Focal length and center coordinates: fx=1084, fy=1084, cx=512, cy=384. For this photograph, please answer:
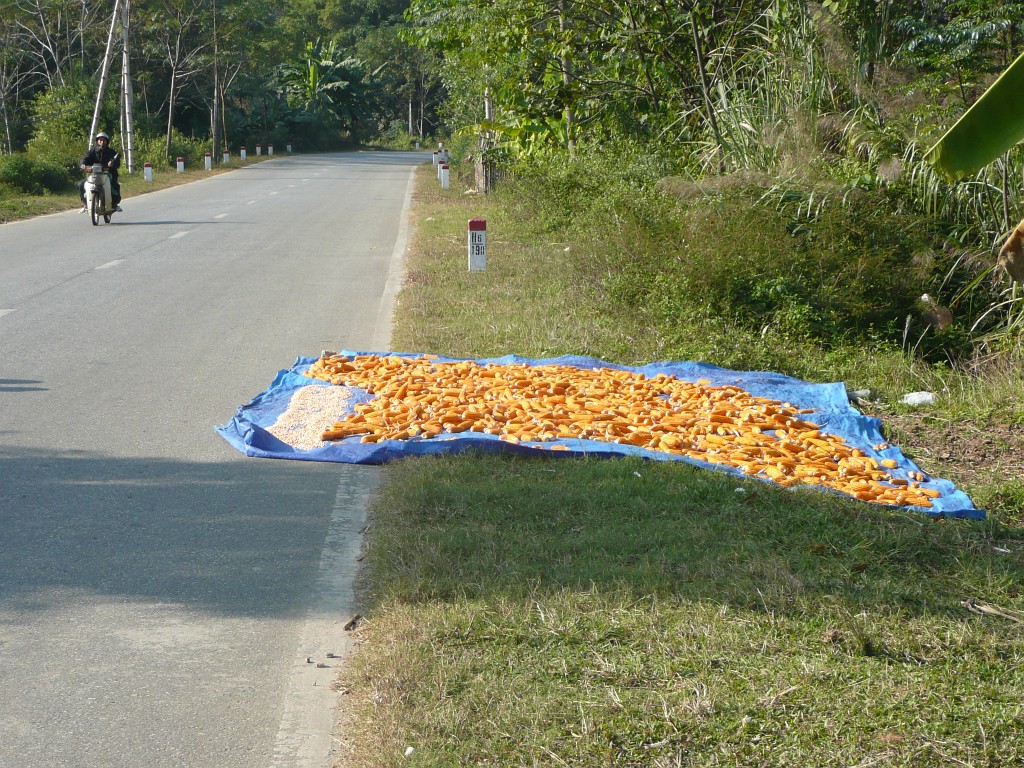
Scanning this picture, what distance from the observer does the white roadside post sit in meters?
13.7

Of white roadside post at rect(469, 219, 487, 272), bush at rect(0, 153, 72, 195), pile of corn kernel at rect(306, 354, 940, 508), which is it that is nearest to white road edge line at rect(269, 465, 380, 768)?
pile of corn kernel at rect(306, 354, 940, 508)

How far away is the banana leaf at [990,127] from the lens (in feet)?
14.8

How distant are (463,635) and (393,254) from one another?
13.4 m

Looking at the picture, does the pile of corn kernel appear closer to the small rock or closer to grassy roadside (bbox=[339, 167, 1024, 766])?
grassy roadside (bbox=[339, 167, 1024, 766])

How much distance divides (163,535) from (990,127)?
4210mm

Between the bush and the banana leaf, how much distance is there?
2787 centimetres

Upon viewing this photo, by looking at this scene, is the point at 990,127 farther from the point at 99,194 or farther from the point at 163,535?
the point at 99,194

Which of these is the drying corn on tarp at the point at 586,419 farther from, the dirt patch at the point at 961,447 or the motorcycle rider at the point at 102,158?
the motorcycle rider at the point at 102,158

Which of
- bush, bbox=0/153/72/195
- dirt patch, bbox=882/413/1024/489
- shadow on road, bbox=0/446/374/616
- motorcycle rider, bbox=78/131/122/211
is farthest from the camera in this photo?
bush, bbox=0/153/72/195

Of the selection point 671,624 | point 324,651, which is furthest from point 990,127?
point 324,651

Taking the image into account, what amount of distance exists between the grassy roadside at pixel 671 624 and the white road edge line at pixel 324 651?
0.10m

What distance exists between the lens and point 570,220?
17047mm

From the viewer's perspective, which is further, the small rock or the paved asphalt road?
the small rock

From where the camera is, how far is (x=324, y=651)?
417 cm
